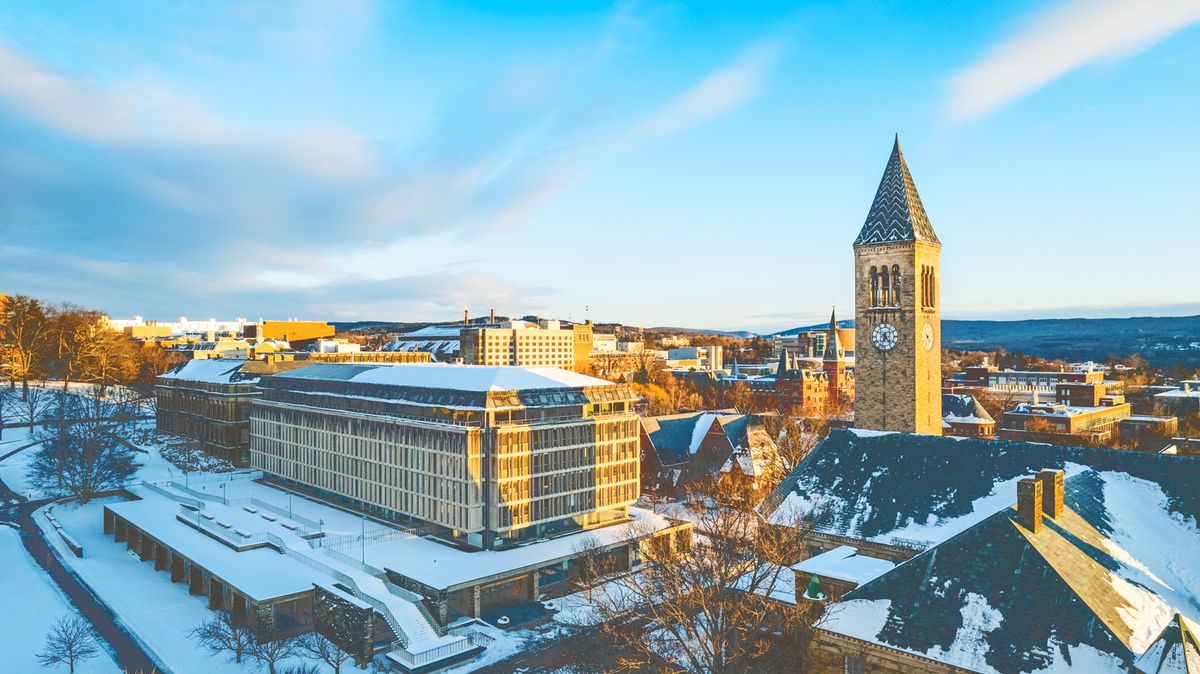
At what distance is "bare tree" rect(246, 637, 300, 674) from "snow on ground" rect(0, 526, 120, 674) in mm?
7439

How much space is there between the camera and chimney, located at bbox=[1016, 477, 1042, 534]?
30.1 meters

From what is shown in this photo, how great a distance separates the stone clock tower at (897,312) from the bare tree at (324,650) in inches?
1489

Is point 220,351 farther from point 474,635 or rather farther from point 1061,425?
point 1061,425

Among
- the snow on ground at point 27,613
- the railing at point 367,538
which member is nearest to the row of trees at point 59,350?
the snow on ground at point 27,613

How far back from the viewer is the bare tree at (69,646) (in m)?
41.4

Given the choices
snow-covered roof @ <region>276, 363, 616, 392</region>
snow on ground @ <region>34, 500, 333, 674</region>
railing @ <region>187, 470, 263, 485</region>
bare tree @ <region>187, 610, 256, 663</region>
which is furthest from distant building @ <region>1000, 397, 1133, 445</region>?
railing @ <region>187, 470, 263, 485</region>

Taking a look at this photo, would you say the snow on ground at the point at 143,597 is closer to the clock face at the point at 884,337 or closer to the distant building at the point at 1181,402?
the clock face at the point at 884,337

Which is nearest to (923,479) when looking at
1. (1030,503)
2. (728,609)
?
(1030,503)

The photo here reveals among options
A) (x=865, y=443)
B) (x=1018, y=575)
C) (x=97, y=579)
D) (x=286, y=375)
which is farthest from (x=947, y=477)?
(x=286, y=375)

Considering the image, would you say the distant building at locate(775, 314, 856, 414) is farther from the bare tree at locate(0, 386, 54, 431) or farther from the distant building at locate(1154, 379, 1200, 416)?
the bare tree at locate(0, 386, 54, 431)

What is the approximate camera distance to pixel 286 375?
80688 mm

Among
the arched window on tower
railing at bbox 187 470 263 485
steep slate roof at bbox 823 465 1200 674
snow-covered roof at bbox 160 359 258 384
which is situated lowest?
railing at bbox 187 470 263 485

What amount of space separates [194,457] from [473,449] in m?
58.1

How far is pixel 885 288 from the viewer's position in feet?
175
